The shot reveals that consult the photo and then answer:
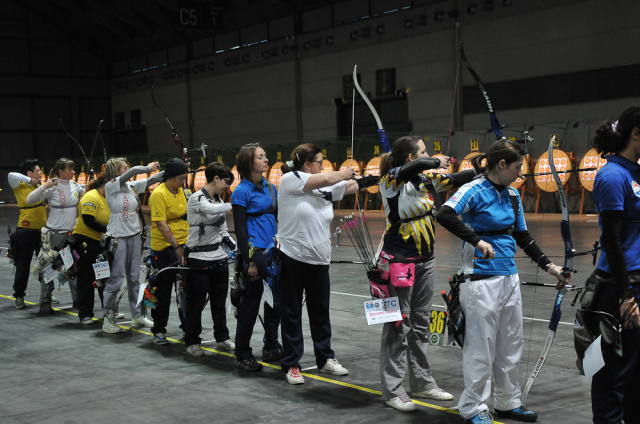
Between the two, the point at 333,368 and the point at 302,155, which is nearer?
the point at 302,155

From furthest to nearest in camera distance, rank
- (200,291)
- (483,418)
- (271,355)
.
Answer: (200,291), (271,355), (483,418)

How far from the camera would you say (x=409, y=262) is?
4.29 m

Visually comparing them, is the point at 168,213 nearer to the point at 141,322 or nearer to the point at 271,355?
the point at 141,322

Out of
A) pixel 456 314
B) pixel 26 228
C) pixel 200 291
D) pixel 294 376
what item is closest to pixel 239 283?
pixel 200 291

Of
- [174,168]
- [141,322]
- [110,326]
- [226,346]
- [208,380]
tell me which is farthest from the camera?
[141,322]

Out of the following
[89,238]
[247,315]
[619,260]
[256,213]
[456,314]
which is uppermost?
[256,213]

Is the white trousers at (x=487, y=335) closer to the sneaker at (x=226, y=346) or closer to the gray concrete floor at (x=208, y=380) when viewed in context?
the gray concrete floor at (x=208, y=380)

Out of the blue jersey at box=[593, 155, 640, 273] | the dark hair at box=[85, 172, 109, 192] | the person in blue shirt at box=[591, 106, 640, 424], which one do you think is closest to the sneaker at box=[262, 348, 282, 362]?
the dark hair at box=[85, 172, 109, 192]

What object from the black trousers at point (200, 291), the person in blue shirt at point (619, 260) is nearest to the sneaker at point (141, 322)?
the black trousers at point (200, 291)

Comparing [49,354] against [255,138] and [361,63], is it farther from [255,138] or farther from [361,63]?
[255,138]

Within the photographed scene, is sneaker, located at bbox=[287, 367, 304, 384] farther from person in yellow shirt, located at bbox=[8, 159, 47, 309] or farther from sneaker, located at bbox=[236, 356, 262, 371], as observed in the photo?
person in yellow shirt, located at bbox=[8, 159, 47, 309]

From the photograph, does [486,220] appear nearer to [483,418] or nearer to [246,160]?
[483,418]

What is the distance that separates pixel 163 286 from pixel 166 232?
0.48m

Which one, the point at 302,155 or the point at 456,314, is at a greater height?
the point at 302,155
